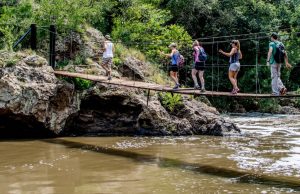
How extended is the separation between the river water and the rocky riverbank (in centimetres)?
72

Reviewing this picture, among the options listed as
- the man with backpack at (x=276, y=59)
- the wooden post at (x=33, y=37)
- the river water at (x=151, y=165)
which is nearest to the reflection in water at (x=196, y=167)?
the river water at (x=151, y=165)

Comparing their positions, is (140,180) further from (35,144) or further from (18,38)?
(18,38)

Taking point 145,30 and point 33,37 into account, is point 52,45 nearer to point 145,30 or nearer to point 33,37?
point 33,37

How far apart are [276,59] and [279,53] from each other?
0.48 ft

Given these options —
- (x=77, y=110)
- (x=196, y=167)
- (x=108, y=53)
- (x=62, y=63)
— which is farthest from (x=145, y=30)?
(x=196, y=167)

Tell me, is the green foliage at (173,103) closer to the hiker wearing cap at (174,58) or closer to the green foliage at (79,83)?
the green foliage at (79,83)

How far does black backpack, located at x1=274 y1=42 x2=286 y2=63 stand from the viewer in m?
9.61

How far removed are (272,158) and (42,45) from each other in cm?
903

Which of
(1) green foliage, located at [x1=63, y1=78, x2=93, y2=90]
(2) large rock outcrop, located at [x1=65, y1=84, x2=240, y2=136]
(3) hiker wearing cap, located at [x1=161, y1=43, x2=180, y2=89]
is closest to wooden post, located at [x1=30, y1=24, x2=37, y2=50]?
(1) green foliage, located at [x1=63, y1=78, x2=93, y2=90]

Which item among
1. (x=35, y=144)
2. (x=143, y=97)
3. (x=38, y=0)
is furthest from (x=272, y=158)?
(x=38, y=0)

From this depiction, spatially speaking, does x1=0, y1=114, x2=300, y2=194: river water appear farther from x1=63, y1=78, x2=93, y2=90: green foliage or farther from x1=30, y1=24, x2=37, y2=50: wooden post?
x1=30, y1=24, x2=37, y2=50: wooden post

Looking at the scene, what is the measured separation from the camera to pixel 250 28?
2622cm

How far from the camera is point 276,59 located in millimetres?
9734

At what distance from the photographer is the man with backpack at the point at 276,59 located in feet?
31.5
